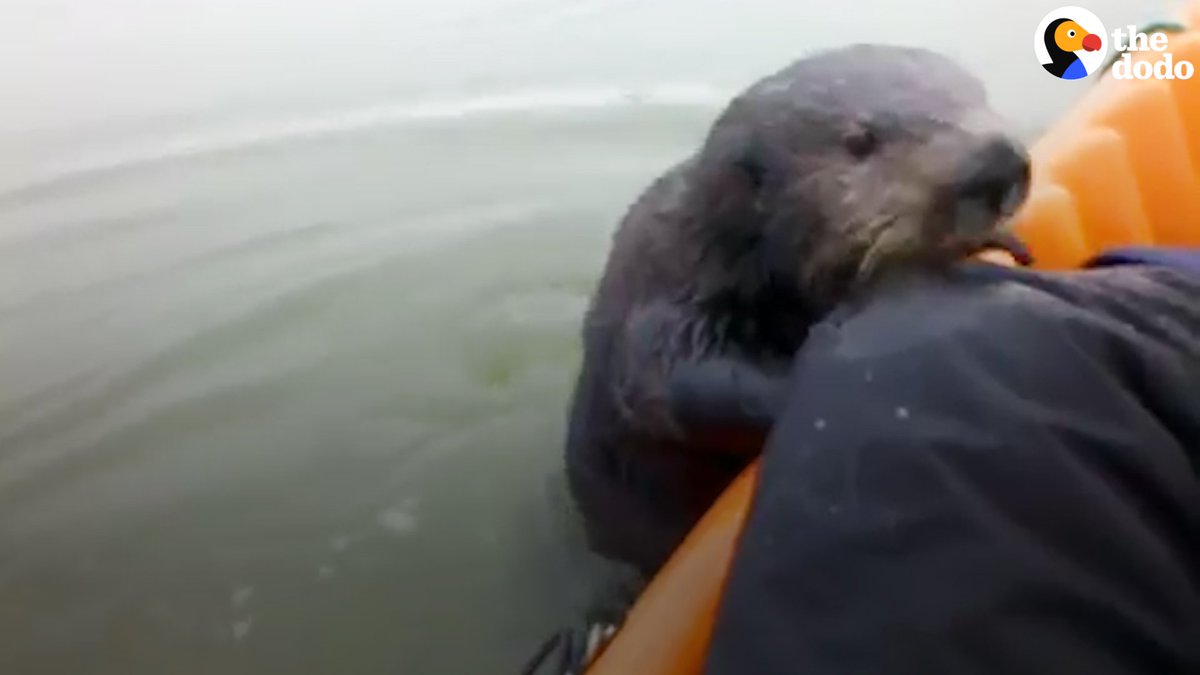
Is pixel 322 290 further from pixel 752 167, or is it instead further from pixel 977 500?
pixel 977 500

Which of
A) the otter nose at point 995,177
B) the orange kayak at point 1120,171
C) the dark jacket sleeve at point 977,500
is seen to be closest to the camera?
the dark jacket sleeve at point 977,500

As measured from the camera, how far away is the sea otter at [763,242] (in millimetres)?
1103

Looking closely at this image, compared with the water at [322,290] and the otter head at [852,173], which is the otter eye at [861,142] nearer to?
the otter head at [852,173]

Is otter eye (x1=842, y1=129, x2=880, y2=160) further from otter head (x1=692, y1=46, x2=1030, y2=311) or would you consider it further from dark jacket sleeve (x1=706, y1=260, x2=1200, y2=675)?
dark jacket sleeve (x1=706, y1=260, x2=1200, y2=675)

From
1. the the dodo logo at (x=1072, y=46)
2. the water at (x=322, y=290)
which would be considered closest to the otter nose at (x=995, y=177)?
the water at (x=322, y=290)

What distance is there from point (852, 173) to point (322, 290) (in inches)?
54.5

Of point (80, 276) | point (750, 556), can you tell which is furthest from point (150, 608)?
point (750, 556)

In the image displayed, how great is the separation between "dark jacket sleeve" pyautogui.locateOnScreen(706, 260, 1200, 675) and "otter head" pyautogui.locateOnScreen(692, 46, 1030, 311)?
0.09 m

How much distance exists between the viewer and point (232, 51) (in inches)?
111

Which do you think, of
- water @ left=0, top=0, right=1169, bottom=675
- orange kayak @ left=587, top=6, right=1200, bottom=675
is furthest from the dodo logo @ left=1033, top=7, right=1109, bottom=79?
orange kayak @ left=587, top=6, right=1200, bottom=675

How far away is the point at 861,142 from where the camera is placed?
1165 mm

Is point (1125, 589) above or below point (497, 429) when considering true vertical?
above

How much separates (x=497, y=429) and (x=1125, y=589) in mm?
1228

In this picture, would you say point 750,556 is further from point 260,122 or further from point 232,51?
point 232,51
